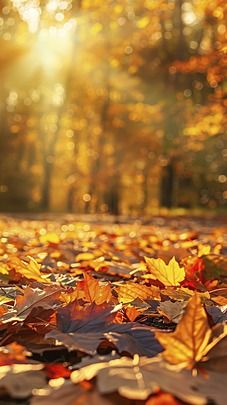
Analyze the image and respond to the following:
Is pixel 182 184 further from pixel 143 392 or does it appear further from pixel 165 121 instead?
pixel 143 392

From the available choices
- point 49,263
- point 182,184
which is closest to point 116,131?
point 182,184

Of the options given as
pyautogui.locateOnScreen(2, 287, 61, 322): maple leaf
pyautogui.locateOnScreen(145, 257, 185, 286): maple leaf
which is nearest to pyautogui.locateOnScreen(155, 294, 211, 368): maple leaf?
pyautogui.locateOnScreen(2, 287, 61, 322): maple leaf

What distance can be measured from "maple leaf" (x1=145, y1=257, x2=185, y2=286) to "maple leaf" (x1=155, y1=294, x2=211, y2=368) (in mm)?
788

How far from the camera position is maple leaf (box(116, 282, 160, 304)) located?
1.77m

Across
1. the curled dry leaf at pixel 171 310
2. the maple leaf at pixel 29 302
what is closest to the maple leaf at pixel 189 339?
the curled dry leaf at pixel 171 310

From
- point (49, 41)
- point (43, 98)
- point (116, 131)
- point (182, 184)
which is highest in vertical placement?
point (49, 41)

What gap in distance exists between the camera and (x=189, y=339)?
3.71 ft

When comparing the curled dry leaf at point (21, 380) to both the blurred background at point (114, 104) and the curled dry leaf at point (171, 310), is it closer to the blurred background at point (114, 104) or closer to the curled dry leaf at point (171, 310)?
the curled dry leaf at point (171, 310)

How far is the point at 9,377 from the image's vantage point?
1.05m

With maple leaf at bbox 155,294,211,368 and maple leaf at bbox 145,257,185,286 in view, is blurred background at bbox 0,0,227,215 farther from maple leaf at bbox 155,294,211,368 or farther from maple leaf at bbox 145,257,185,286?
maple leaf at bbox 155,294,211,368

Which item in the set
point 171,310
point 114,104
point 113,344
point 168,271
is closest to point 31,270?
point 168,271

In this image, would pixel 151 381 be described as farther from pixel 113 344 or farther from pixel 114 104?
pixel 114 104

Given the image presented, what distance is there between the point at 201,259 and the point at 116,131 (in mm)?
24240

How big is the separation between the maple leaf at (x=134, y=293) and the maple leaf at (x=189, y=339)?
0.62 meters
